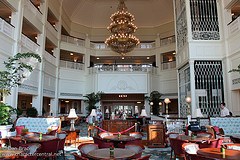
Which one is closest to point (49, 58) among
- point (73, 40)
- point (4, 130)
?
point (73, 40)

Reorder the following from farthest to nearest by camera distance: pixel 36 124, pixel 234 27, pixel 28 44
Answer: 1. pixel 28 44
2. pixel 234 27
3. pixel 36 124

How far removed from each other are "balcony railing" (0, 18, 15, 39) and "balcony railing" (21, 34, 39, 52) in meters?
1.06

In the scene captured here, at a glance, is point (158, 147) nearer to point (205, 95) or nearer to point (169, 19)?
point (205, 95)

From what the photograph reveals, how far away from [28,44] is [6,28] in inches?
85.3

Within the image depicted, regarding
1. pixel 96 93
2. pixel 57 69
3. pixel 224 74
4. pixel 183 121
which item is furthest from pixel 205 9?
pixel 57 69

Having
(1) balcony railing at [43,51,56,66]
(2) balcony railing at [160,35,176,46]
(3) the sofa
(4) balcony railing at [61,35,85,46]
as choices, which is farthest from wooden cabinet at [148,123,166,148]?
(4) balcony railing at [61,35,85,46]

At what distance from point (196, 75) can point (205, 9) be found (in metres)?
3.32

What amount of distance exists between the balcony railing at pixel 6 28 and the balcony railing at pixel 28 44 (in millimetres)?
1063

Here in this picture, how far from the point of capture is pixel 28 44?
11.3 m

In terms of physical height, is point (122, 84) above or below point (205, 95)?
above

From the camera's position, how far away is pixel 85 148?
3.49 m

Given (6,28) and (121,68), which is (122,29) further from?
(121,68)

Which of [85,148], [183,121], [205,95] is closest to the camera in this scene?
[85,148]

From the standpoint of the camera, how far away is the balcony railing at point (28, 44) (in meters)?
10.8
